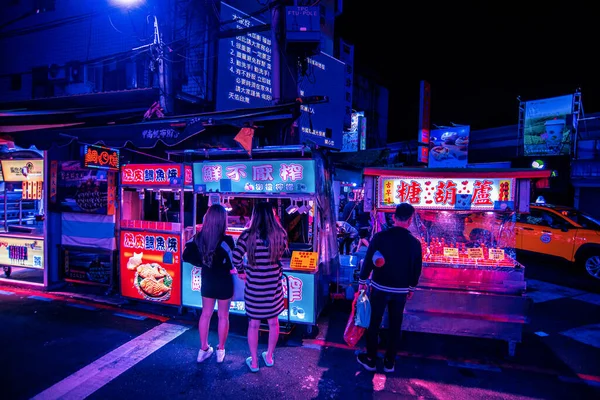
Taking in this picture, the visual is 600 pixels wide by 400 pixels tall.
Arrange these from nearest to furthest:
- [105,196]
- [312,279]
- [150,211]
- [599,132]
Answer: [312,279]
[105,196]
[150,211]
[599,132]

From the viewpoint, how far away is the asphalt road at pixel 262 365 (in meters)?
3.58

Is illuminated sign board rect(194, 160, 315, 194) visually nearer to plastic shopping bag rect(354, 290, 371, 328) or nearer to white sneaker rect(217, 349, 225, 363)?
plastic shopping bag rect(354, 290, 371, 328)

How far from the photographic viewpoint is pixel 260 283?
380 centimetres

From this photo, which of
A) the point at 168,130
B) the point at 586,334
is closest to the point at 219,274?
the point at 168,130

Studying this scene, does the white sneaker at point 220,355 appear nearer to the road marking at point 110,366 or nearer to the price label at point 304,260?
the road marking at point 110,366

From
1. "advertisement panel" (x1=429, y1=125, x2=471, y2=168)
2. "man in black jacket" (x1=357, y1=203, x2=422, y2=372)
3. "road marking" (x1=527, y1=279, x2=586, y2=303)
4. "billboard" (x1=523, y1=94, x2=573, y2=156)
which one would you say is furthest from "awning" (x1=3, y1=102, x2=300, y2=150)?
"advertisement panel" (x1=429, y1=125, x2=471, y2=168)

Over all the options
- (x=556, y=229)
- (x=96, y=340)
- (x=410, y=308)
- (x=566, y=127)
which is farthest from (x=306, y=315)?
(x=566, y=127)

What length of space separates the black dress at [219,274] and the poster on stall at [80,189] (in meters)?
3.75

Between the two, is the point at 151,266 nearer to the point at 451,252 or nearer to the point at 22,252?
the point at 22,252

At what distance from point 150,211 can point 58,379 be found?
419 centimetres

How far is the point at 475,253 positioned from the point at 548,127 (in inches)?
608

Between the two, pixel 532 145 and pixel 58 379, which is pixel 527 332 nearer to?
pixel 58 379

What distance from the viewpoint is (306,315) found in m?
4.90

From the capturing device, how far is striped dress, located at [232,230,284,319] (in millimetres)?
3779
